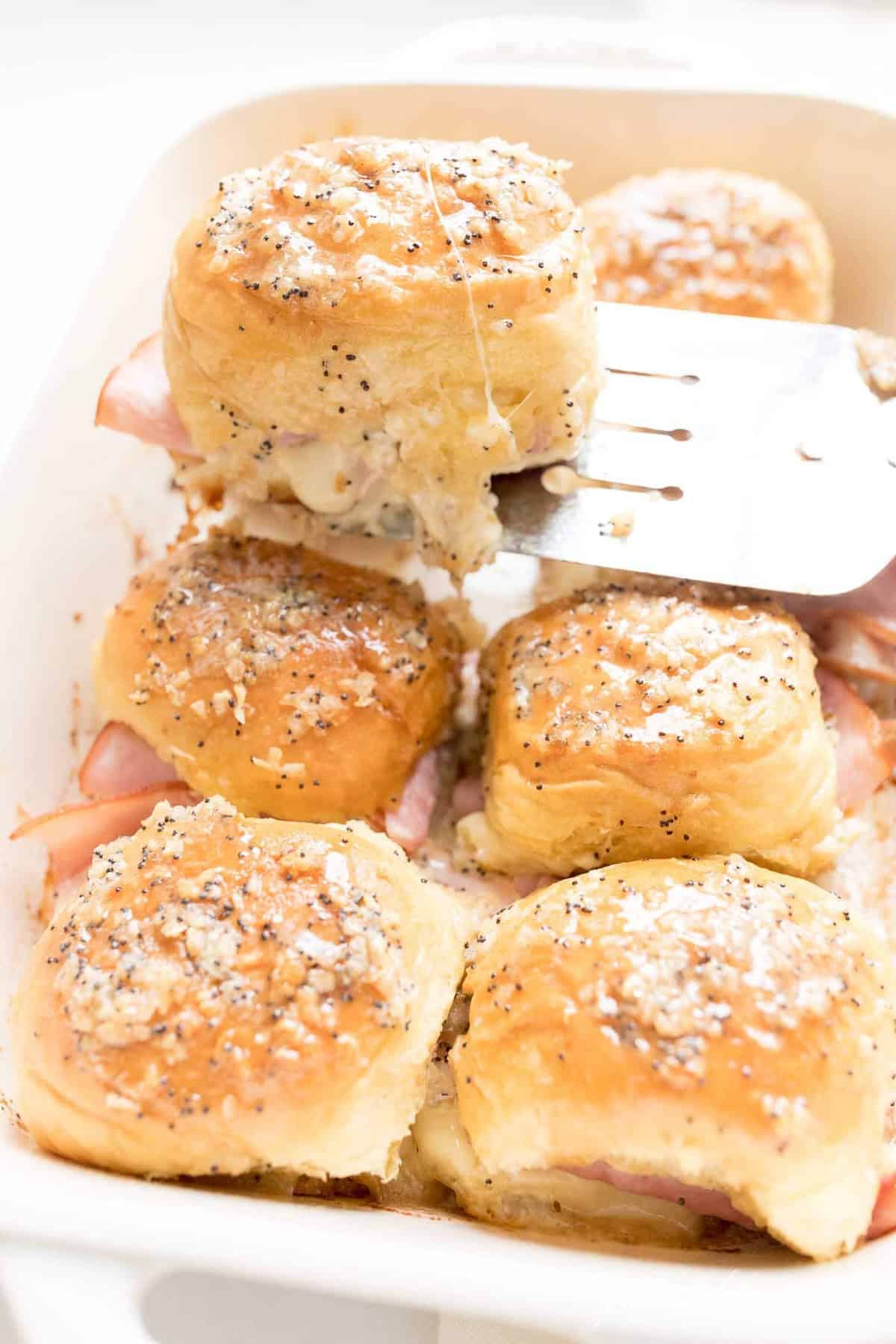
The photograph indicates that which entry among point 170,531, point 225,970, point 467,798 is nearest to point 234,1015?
point 225,970

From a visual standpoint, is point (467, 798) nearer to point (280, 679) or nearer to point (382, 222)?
point (280, 679)

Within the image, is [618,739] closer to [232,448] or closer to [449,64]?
[232,448]

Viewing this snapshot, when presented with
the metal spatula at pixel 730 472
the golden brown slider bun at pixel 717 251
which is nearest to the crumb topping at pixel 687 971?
the metal spatula at pixel 730 472

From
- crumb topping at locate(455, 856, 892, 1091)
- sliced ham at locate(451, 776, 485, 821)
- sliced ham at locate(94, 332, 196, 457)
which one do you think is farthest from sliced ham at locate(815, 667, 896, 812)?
sliced ham at locate(94, 332, 196, 457)

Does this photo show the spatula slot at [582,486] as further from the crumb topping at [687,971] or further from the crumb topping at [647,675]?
the crumb topping at [687,971]

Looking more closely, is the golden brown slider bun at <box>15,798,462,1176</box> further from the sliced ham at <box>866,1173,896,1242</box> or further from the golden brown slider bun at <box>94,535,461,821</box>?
the sliced ham at <box>866,1173,896,1242</box>

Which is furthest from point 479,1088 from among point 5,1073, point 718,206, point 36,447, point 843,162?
point 843,162
